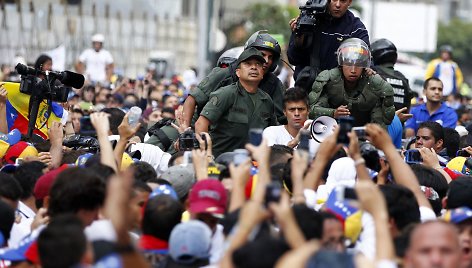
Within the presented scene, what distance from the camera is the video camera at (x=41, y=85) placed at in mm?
12477

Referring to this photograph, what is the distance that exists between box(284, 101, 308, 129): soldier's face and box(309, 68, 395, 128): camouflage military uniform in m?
0.19

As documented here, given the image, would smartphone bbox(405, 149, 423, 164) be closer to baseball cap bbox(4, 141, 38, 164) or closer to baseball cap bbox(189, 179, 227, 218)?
baseball cap bbox(4, 141, 38, 164)

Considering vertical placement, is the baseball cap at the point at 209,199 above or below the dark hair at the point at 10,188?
above

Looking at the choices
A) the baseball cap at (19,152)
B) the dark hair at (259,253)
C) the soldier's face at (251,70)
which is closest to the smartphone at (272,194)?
the dark hair at (259,253)

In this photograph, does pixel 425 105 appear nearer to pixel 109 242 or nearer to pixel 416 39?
pixel 109 242

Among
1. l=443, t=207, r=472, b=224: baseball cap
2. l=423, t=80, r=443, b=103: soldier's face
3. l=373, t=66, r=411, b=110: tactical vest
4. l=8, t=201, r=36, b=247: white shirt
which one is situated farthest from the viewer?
l=423, t=80, r=443, b=103: soldier's face

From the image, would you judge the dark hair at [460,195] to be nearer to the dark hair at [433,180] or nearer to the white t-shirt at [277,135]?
the dark hair at [433,180]

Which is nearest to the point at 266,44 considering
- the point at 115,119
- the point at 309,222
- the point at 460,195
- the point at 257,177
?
the point at 115,119

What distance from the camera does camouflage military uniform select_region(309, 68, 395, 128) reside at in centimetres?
1194

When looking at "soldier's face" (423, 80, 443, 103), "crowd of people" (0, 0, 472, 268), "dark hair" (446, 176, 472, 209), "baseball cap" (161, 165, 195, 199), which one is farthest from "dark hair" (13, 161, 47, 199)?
"soldier's face" (423, 80, 443, 103)

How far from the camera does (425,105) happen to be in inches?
669

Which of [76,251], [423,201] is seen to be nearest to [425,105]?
[423,201]

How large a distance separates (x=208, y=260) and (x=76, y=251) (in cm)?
116

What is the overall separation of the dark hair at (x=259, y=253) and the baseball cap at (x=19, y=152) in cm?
501
